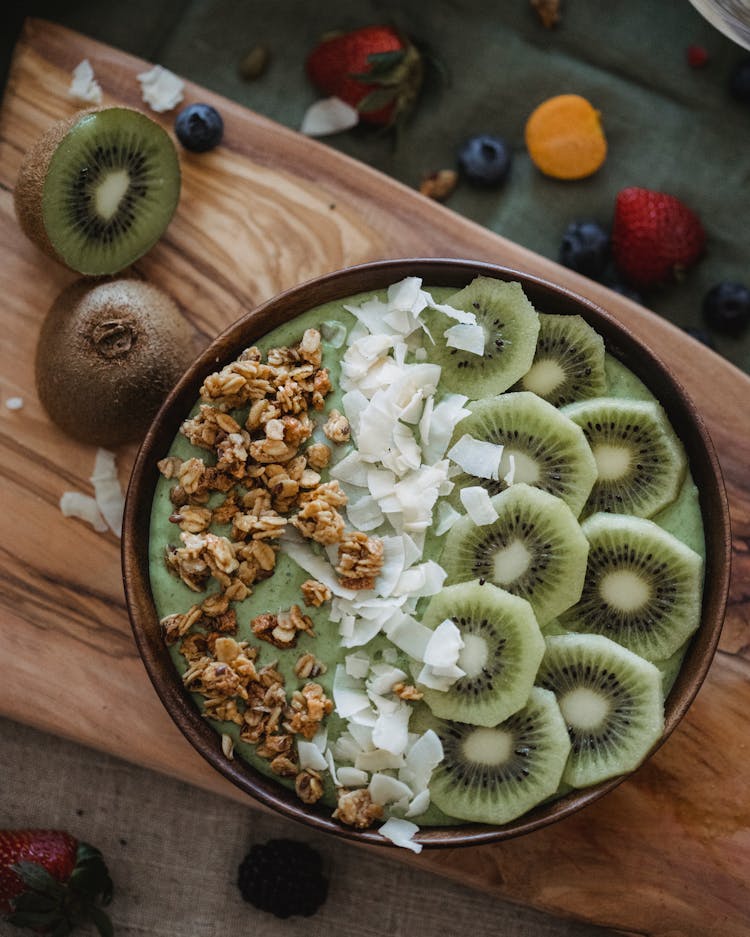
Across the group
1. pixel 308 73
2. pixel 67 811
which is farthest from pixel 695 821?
pixel 308 73

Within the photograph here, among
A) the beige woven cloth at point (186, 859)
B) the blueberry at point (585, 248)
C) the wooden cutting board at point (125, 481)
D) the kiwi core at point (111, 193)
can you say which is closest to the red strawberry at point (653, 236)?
the blueberry at point (585, 248)

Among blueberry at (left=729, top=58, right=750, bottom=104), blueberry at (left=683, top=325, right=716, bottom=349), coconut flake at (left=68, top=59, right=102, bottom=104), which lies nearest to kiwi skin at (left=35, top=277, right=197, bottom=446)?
coconut flake at (left=68, top=59, right=102, bottom=104)

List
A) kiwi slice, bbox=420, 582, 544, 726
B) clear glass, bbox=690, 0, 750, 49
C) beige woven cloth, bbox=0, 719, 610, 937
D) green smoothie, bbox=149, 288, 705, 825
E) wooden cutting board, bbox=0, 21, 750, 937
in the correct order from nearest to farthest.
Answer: kiwi slice, bbox=420, 582, 544, 726 → green smoothie, bbox=149, 288, 705, 825 → clear glass, bbox=690, 0, 750, 49 → wooden cutting board, bbox=0, 21, 750, 937 → beige woven cloth, bbox=0, 719, 610, 937

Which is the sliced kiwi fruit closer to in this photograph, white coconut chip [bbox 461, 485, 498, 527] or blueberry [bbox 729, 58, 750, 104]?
white coconut chip [bbox 461, 485, 498, 527]

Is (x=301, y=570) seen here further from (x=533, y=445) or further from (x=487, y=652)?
(x=533, y=445)

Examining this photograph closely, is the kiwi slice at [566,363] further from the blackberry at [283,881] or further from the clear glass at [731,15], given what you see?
the blackberry at [283,881]

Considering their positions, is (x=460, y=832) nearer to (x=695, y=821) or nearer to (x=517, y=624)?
(x=517, y=624)

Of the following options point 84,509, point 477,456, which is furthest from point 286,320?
point 84,509
